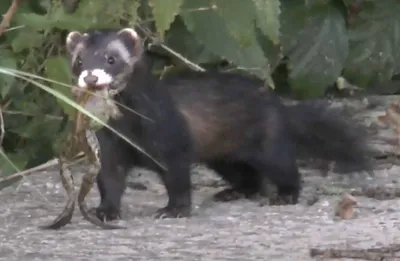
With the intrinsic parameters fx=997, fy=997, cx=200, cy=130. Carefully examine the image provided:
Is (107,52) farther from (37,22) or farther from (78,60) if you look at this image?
(37,22)

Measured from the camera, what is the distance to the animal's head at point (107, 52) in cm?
270

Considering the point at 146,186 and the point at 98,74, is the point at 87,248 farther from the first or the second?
the point at 146,186

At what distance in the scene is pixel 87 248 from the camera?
225 centimetres

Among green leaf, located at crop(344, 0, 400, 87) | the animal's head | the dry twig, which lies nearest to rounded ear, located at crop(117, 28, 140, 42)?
the animal's head

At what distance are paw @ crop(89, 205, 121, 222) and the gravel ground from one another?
0.12ft

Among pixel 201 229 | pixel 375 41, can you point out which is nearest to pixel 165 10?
pixel 201 229

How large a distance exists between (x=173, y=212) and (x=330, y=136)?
2.48ft

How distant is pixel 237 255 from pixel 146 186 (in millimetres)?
1260

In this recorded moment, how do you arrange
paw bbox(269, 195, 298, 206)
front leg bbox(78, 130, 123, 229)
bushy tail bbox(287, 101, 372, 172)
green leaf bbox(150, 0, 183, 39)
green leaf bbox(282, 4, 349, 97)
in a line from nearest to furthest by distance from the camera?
1. green leaf bbox(150, 0, 183, 39)
2. front leg bbox(78, 130, 123, 229)
3. paw bbox(269, 195, 298, 206)
4. bushy tail bbox(287, 101, 372, 172)
5. green leaf bbox(282, 4, 349, 97)

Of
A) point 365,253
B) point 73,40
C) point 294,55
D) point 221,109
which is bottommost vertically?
point 365,253

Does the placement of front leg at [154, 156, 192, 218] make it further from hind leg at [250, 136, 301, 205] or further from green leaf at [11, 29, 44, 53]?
green leaf at [11, 29, 44, 53]

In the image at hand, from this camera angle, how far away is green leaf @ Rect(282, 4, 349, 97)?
3574 millimetres

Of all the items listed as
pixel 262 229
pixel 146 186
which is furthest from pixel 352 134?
pixel 262 229

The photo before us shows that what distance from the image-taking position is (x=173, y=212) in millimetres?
2779
